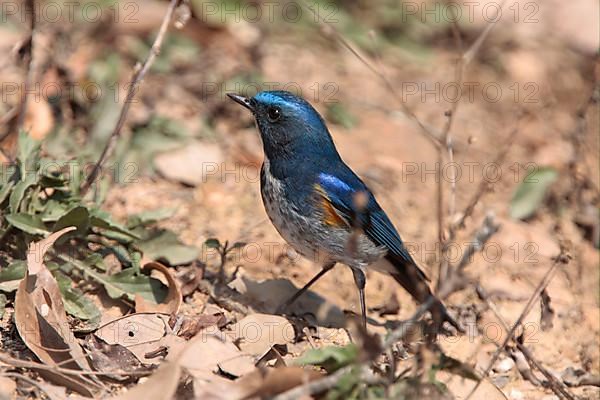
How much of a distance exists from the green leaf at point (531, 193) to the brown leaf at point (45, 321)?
12.6 feet

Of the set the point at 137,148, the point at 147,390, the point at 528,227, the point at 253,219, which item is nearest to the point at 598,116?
the point at 528,227

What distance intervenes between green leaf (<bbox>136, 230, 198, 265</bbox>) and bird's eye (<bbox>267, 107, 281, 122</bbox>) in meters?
0.89

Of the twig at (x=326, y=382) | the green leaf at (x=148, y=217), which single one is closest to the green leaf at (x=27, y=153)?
Result: the green leaf at (x=148, y=217)

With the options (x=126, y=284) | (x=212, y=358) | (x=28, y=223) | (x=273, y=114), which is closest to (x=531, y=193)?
(x=273, y=114)

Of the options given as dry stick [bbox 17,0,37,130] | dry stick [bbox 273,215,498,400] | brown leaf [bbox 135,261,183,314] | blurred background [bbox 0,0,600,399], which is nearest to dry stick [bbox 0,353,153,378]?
dry stick [bbox 273,215,498,400]

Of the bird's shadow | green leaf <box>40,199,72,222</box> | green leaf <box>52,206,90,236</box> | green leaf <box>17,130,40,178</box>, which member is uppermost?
green leaf <box>17,130,40,178</box>

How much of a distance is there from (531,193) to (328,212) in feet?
8.13

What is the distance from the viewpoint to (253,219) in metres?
6.72

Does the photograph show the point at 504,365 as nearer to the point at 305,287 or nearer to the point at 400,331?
the point at 305,287

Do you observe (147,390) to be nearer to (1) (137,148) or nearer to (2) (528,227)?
(1) (137,148)

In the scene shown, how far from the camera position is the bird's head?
5.77 meters

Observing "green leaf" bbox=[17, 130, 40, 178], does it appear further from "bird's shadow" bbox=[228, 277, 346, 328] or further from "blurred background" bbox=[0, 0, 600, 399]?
"bird's shadow" bbox=[228, 277, 346, 328]

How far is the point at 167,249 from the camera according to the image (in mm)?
5820

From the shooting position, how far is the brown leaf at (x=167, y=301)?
17.4ft
